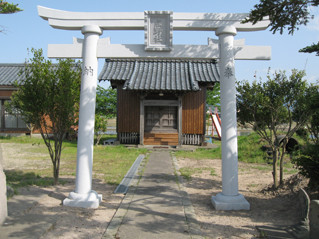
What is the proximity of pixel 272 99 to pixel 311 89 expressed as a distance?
33.1 inches

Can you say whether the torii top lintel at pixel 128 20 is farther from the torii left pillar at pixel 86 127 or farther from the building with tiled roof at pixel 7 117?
the building with tiled roof at pixel 7 117

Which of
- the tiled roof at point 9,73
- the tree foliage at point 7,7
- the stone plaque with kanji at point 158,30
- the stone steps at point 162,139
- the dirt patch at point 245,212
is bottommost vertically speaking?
the dirt patch at point 245,212

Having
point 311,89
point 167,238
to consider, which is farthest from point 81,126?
point 311,89

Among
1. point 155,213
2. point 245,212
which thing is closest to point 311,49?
point 245,212

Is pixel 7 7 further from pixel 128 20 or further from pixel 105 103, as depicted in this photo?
pixel 105 103

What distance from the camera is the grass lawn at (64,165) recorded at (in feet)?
25.5

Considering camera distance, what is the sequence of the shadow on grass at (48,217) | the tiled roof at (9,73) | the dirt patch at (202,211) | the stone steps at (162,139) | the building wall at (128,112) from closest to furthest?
the shadow on grass at (48,217) < the dirt patch at (202,211) < the stone steps at (162,139) < the building wall at (128,112) < the tiled roof at (9,73)

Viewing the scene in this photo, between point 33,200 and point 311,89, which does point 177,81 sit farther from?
point 33,200

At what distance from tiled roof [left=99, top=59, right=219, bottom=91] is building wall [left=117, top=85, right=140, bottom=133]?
103 centimetres

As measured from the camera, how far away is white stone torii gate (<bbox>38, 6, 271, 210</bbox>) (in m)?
5.38

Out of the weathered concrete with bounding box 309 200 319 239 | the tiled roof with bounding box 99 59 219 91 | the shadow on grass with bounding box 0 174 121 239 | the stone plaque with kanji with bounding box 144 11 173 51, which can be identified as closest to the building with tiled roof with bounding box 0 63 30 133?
the tiled roof with bounding box 99 59 219 91

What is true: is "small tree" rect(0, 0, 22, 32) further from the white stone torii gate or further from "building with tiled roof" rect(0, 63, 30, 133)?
"building with tiled roof" rect(0, 63, 30, 133)

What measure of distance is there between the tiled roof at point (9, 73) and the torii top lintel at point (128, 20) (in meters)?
14.8

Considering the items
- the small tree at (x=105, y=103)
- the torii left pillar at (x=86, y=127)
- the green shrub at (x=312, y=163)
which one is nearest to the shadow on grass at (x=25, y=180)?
the torii left pillar at (x=86, y=127)
